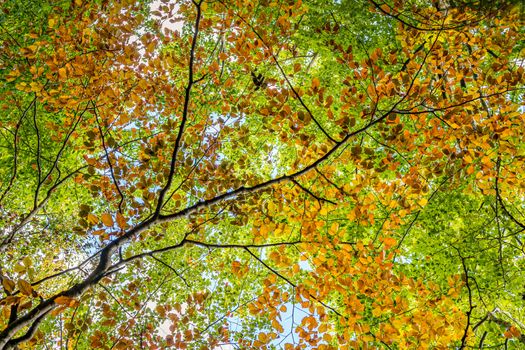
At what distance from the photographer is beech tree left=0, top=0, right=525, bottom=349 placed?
15.4ft

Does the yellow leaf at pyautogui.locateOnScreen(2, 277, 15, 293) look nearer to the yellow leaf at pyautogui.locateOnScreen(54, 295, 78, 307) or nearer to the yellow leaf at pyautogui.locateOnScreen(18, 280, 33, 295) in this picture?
the yellow leaf at pyautogui.locateOnScreen(18, 280, 33, 295)

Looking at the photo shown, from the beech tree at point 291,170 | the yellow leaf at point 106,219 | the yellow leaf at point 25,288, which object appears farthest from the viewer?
the beech tree at point 291,170

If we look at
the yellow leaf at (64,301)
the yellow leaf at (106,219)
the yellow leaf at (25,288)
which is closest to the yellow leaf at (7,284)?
the yellow leaf at (25,288)

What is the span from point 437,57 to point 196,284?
331 inches

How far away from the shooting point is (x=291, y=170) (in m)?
9.19

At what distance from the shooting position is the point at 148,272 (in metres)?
9.85

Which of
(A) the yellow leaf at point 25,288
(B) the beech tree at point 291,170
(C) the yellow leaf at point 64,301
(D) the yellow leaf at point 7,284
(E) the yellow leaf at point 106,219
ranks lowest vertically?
(C) the yellow leaf at point 64,301

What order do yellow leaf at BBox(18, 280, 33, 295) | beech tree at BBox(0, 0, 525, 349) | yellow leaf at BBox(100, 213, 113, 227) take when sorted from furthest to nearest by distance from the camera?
1. beech tree at BBox(0, 0, 525, 349)
2. yellow leaf at BBox(100, 213, 113, 227)
3. yellow leaf at BBox(18, 280, 33, 295)

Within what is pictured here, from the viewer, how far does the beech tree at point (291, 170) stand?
469 cm

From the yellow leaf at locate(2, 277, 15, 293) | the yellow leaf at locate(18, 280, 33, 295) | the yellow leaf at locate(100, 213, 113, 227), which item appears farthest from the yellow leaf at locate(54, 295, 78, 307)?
the yellow leaf at locate(100, 213, 113, 227)

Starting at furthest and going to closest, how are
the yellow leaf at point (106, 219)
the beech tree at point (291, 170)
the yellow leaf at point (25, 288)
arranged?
the beech tree at point (291, 170)
the yellow leaf at point (106, 219)
the yellow leaf at point (25, 288)

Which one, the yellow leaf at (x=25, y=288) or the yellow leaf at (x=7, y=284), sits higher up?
the yellow leaf at (x=7, y=284)

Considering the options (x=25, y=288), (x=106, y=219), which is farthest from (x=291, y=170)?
(x=25, y=288)

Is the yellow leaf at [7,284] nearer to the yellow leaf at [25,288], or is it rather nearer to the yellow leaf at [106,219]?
the yellow leaf at [25,288]
